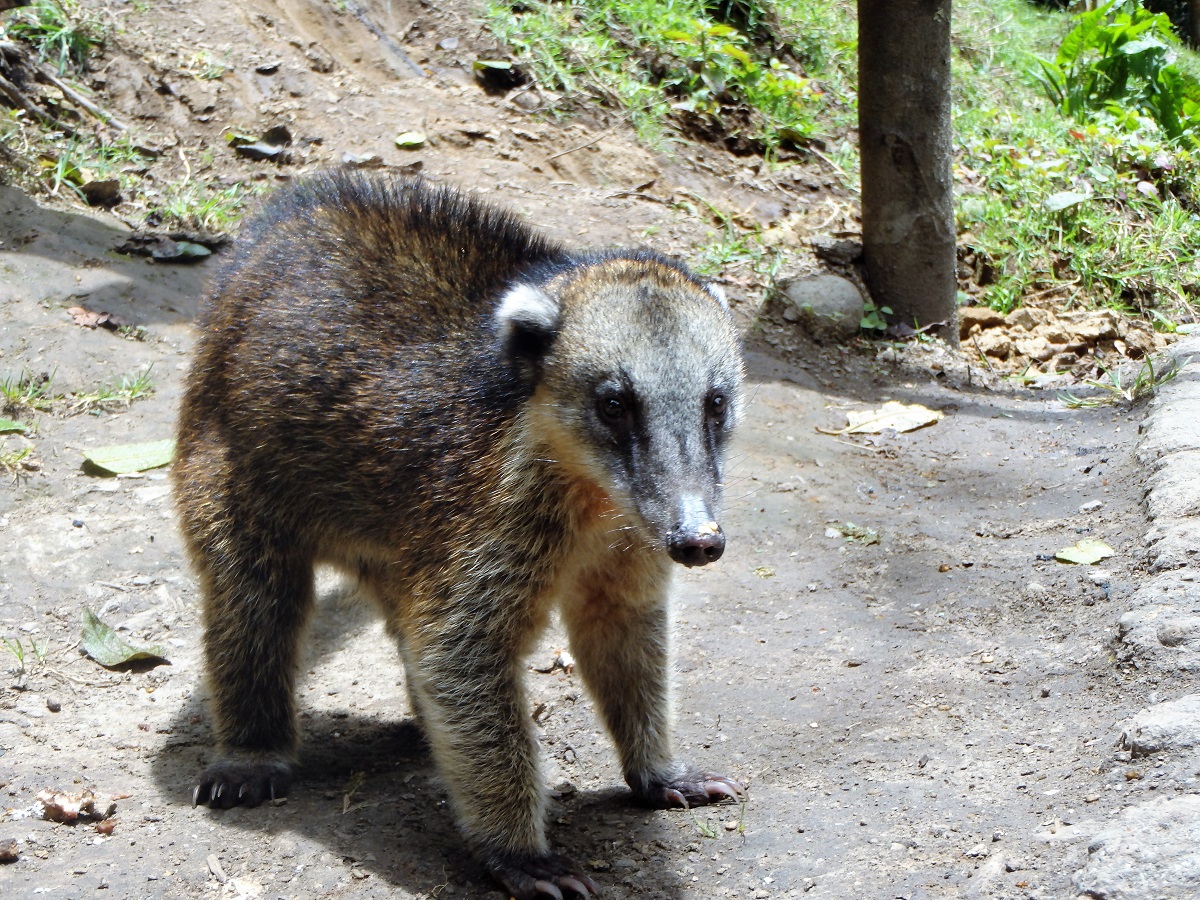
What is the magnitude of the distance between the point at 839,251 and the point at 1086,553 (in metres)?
3.72

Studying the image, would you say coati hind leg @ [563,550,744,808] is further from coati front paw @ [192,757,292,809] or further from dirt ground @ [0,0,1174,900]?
coati front paw @ [192,757,292,809]

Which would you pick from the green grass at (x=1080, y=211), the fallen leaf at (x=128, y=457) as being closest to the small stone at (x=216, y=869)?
the fallen leaf at (x=128, y=457)

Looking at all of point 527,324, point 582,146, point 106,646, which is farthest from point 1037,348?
point 106,646

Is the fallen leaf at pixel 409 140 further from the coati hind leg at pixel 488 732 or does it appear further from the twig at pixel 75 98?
the coati hind leg at pixel 488 732

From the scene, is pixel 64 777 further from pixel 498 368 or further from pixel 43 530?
pixel 498 368

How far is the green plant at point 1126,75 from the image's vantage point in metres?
9.70

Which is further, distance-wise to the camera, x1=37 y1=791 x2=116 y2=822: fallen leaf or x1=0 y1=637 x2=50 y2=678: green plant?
x1=0 y1=637 x2=50 y2=678: green plant

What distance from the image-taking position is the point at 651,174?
8719 millimetres

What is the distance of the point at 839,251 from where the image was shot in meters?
8.02

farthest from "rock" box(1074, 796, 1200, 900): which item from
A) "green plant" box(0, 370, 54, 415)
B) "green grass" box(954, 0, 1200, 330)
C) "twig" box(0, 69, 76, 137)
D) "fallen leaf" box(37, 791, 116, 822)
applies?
"twig" box(0, 69, 76, 137)

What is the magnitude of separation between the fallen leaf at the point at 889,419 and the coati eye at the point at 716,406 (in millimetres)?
2991

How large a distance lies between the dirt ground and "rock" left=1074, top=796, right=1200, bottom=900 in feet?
0.35

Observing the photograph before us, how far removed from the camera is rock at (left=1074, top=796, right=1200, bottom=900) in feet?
8.52

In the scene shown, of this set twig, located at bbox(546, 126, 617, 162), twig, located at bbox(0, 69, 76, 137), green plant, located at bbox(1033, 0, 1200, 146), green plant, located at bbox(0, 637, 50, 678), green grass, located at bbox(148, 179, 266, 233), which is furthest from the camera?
green plant, located at bbox(1033, 0, 1200, 146)
